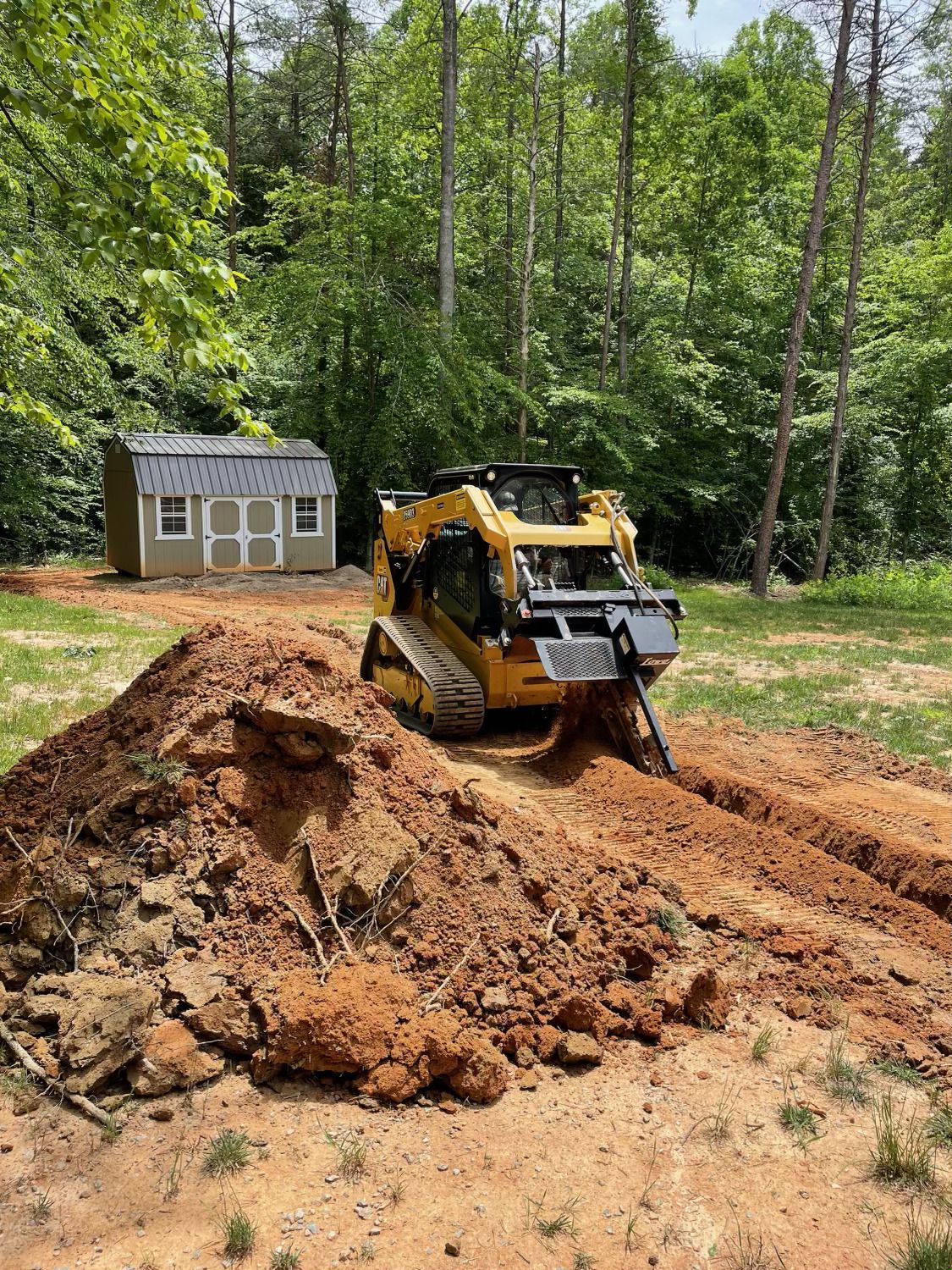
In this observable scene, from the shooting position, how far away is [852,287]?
71.5ft

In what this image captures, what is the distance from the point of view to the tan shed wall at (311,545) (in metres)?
22.4

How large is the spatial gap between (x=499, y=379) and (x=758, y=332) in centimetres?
1080

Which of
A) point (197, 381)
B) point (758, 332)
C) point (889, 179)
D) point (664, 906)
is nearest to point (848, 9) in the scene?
point (758, 332)

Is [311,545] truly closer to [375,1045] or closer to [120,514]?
[120,514]

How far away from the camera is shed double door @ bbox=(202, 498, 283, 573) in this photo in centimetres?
2134

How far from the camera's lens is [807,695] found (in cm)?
1019

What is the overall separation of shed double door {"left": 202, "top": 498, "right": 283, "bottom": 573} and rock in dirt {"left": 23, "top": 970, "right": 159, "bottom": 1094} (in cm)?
1872

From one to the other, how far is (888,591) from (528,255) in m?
11.6

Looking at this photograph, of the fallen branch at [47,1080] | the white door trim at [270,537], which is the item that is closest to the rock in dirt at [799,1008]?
the fallen branch at [47,1080]

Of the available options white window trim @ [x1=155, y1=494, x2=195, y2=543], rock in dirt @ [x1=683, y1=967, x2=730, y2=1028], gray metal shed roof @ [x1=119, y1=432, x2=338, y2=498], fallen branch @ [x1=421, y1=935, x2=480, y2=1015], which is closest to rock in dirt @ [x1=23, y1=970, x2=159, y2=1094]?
fallen branch @ [x1=421, y1=935, x2=480, y2=1015]

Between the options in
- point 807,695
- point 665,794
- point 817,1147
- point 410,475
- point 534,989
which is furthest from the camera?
point 410,475

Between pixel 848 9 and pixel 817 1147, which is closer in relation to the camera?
pixel 817 1147

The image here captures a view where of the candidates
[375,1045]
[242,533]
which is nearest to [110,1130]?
[375,1045]

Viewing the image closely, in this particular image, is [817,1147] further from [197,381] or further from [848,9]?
[197,381]
